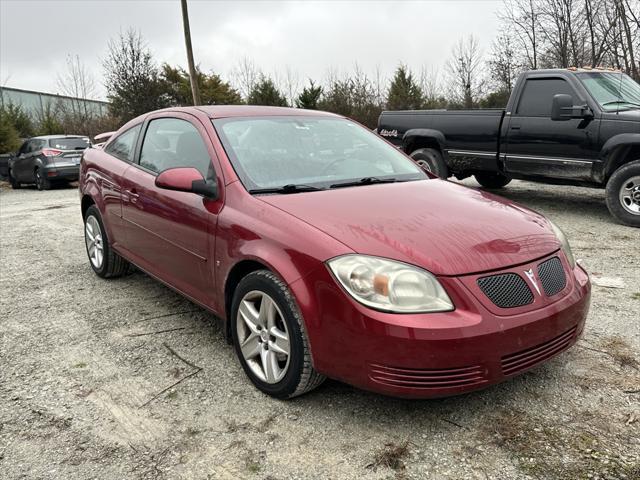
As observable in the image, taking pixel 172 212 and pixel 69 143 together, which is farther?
pixel 69 143

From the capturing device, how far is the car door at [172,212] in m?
3.26

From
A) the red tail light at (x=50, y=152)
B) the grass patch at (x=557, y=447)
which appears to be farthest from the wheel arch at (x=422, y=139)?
the red tail light at (x=50, y=152)

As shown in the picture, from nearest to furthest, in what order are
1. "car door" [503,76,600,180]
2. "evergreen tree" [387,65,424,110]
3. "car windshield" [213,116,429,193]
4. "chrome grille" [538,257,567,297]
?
1. "chrome grille" [538,257,567,297]
2. "car windshield" [213,116,429,193]
3. "car door" [503,76,600,180]
4. "evergreen tree" [387,65,424,110]

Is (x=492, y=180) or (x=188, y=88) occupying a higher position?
(x=188, y=88)

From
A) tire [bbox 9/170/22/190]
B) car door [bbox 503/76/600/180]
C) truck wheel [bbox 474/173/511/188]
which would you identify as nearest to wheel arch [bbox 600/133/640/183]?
car door [bbox 503/76/600/180]

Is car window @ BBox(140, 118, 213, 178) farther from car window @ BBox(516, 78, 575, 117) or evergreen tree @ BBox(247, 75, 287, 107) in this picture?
evergreen tree @ BBox(247, 75, 287, 107)

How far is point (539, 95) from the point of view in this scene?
7535 millimetres

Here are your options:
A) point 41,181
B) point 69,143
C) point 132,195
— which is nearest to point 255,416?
point 132,195

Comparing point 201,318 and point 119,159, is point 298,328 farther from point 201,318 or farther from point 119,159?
point 119,159

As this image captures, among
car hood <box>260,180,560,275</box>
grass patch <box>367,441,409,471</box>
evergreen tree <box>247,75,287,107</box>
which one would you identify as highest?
evergreen tree <box>247,75,287,107</box>

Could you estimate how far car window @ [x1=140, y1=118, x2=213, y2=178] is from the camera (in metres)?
3.48

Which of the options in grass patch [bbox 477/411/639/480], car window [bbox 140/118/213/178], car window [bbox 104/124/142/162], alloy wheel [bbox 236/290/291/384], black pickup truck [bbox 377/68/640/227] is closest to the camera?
grass patch [bbox 477/411/639/480]

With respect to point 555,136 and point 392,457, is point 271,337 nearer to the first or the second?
point 392,457

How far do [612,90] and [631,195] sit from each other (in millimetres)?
1598
